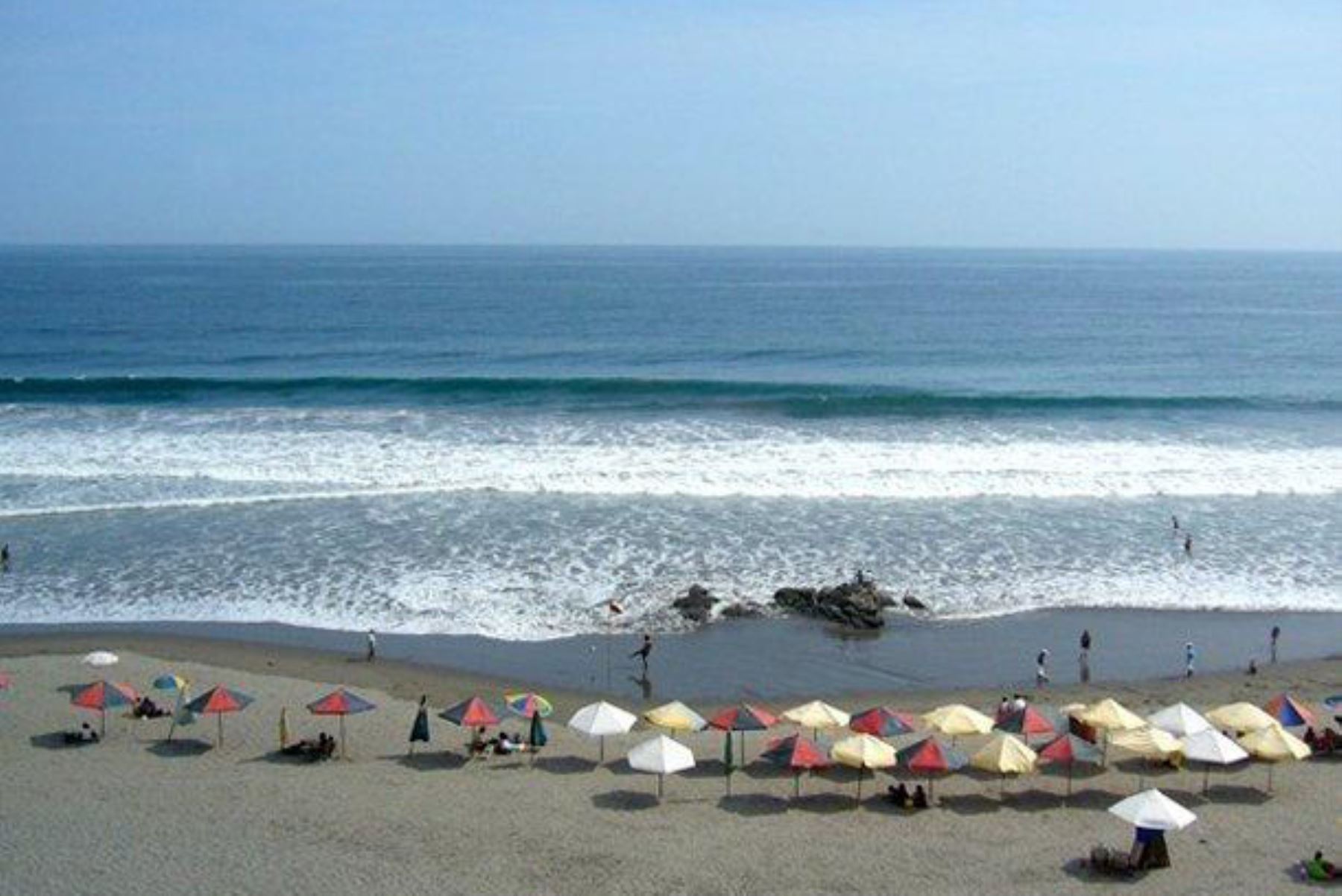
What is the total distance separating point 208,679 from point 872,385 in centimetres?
3686

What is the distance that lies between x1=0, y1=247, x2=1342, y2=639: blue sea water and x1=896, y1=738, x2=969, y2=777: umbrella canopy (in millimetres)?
8607

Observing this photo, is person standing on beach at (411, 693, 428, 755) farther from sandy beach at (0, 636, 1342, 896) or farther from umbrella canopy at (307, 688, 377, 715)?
umbrella canopy at (307, 688, 377, 715)

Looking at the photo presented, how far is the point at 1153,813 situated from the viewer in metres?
15.5

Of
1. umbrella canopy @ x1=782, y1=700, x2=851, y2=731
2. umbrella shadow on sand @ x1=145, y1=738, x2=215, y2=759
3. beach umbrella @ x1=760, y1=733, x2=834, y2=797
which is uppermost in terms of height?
umbrella canopy @ x1=782, y1=700, x2=851, y2=731

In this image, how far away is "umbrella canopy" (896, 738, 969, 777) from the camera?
17.2 metres

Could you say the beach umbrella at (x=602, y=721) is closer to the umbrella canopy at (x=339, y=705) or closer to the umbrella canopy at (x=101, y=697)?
the umbrella canopy at (x=339, y=705)

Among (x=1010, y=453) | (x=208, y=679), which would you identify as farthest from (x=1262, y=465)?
(x=208, y=679)

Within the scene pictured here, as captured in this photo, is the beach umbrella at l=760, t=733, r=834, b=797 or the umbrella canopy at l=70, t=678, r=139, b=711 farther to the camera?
the umbrella canopy at l=70, t=678, r=139, b=711

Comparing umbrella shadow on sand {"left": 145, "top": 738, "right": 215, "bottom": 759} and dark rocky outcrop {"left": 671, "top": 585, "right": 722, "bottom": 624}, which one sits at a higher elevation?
dark rocky outcrop {"left": 671, "top": 585, "right": 722, "bottom": 624}

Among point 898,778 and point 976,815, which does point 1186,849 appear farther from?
point 898,778

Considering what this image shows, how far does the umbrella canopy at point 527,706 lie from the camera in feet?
62.7

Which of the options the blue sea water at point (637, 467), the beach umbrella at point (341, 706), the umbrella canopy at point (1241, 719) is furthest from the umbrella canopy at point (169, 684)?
the umbrella canopy at point (1241, 719)

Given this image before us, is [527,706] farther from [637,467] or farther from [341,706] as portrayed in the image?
[637,467]

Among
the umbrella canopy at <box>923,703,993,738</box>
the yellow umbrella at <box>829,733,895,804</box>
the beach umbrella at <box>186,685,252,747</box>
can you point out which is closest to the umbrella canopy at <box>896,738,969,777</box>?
the yellow umbrella at <box>829,733,895,804</box>
